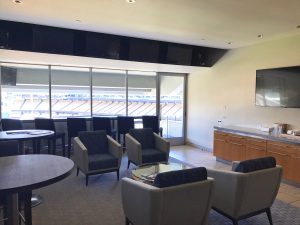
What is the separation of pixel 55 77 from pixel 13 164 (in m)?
4.58

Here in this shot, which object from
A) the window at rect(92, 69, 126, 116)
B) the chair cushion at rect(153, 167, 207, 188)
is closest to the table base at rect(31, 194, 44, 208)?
the chair cushion at rect(153, 167, 207, 188)

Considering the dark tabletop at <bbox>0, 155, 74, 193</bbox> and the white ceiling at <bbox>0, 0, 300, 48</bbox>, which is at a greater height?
the white ceiling at <bbox>0, 0, 300, 48</bbox>

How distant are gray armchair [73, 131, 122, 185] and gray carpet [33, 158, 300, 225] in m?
0.27

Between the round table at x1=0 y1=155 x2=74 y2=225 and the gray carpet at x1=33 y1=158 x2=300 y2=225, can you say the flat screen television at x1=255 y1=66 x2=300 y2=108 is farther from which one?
the round table at x1=0 y1=155 x2=74 y2=225

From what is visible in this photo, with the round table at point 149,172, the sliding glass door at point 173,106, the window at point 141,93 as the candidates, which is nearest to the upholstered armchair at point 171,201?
the round table at point 149,172

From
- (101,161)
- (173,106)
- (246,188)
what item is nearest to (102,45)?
(101,161)

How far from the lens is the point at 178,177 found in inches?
89.4

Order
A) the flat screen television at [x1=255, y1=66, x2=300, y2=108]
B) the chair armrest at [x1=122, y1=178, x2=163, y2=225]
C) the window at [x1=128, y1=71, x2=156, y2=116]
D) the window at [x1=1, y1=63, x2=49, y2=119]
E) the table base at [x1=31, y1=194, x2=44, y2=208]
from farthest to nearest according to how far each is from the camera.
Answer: the window at [x1=128, y1=71, x2=156, y2=116] → the window at [x1=1, y1=63, x2=49, y2=119] → the flat screen television at [x1=255, y1=66, x2=300, y2=108] → the table base at [x1=31, y1=194, x2=44, y2=208] → the chair armrest at [x1=122, y1=178, x2=163, y2=225]

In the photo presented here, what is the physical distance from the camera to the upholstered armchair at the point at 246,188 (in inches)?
103

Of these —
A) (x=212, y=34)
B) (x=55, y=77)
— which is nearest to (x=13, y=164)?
(x=212, y=34)

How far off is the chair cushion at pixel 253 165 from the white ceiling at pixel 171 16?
1913 mm

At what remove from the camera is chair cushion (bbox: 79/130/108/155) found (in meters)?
→ 4.64

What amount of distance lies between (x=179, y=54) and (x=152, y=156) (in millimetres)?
2719

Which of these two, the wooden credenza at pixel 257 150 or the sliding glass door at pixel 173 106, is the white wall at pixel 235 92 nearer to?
the sliding glass door at pixel 173 106
